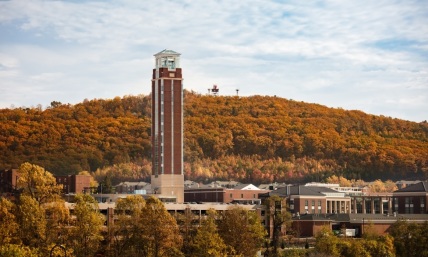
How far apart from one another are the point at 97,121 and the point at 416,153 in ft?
217

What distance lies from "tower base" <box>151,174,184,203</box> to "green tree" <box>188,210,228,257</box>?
3001 centimetres

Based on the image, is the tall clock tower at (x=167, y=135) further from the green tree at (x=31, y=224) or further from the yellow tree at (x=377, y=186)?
the yellow tree at (x=377, y=186)

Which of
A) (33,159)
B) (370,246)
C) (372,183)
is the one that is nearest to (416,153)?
(372,183)

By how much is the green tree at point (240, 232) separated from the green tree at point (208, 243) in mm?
1871

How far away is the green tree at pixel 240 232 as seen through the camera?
9194 centimetres

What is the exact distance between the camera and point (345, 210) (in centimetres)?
13938

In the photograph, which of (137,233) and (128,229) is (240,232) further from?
(128,229)

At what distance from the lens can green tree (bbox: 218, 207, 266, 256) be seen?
9194 centimetres

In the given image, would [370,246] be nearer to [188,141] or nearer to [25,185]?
[25,185]

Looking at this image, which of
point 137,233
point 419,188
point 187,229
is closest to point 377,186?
point 419,188

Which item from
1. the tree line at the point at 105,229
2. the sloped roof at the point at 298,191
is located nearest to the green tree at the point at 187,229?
the tree line at the point at 105,229

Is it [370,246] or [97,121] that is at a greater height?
[97,121]

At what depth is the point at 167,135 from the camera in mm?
122312

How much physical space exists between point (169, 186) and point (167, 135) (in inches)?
256
